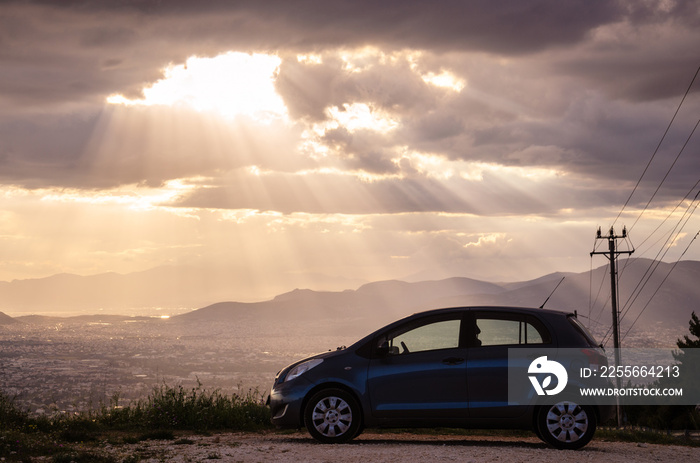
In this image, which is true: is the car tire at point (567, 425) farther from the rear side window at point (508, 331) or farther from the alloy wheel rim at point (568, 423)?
the rear side window at point (508, 331)

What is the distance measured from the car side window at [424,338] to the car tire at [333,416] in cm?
103

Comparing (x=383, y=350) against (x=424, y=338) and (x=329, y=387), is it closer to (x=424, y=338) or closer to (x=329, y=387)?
(x=424, y=338)

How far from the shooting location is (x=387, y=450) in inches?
430

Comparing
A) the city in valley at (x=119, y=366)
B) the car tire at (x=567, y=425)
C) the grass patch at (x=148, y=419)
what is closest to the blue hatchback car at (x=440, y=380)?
the car tire at (x=567, y=425)

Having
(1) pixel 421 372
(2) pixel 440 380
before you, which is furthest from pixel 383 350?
(2) pixel 440 380

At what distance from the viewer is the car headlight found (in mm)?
11953

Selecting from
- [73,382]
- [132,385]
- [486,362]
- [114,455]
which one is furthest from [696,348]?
[73,382]

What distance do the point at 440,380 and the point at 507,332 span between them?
49.4 inches

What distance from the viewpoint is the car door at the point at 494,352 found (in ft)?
37.3

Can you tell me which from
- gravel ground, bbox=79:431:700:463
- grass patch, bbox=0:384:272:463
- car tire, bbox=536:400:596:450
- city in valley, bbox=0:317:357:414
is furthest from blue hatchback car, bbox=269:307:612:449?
city in valley, bbox=0:317:357:414

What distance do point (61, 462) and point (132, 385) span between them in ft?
226

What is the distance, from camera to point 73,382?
252ft

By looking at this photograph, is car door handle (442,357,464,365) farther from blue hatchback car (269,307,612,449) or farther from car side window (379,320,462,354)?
car side window (379,320,462,354)

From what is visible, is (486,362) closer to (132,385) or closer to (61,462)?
(61,462)
